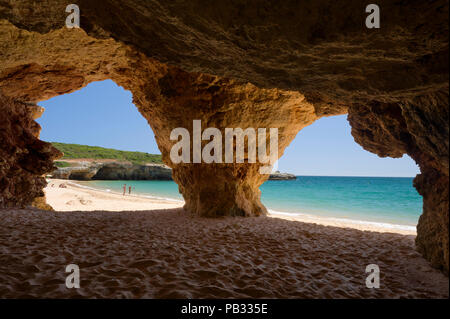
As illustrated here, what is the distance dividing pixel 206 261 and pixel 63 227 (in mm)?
3865

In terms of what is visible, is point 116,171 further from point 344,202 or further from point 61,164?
point 344,202

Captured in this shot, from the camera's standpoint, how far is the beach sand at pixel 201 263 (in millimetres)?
2748

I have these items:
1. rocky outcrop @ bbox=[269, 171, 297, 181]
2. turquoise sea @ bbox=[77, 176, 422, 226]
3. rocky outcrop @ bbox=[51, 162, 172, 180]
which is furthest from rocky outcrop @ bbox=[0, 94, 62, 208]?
rocky outcrop @ bbox=[269, 171, 297, 181]

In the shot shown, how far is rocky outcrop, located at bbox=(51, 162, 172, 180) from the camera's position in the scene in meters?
46.0

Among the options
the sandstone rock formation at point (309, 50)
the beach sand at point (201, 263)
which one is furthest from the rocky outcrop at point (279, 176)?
the beach sand at point (201, 263)

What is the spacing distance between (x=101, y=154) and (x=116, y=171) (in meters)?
20.0

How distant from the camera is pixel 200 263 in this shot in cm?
361

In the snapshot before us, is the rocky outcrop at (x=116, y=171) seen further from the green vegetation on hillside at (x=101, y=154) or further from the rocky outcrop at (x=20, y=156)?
the rocky outcrop at (x=20, y=156)

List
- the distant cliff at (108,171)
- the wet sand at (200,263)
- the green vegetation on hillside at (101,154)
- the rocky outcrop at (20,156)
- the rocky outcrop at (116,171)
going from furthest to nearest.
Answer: the green vegetation on hillside at (101,154) → the rocky outcrop at (116,171) → the distant cliff at (108,171) → the rocky outcrop at (20,156) → the wet sand at (200,263)

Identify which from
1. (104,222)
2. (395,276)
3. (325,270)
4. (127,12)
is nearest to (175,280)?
(325,270)

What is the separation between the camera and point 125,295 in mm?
2537

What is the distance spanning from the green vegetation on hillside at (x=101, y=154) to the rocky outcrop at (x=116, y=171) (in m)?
7.03

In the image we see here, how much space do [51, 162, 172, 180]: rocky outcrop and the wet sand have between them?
151 feet
